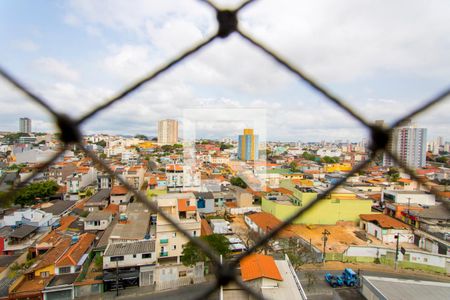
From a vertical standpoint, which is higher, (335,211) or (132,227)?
(132,227)

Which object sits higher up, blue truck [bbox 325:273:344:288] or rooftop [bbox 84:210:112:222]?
rooftop [bbox 84:210:112:222]

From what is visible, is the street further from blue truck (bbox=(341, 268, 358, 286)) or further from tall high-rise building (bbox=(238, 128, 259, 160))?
tall high-rise building (bbox=(238, 128, 259, 160))

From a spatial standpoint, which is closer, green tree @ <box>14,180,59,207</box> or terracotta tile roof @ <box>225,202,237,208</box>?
green tree @ <box>14,180,59,207</box>

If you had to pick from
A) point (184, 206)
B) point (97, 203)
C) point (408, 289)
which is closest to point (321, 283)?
point (408, 289)

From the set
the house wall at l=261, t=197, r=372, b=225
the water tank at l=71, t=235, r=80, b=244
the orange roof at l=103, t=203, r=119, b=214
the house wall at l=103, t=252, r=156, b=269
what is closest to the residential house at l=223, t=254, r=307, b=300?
the house wall at l=103, t=252, r=156, b=269

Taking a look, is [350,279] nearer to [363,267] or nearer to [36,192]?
[363,267]

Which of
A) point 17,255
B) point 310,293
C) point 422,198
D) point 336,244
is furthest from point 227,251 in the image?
point 422,198

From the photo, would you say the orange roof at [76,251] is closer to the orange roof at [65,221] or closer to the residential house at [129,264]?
the residential house at [129,264]
